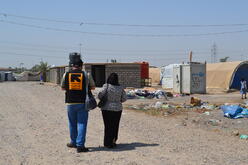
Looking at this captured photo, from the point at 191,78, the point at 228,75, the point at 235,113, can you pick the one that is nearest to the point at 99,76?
the point at 228,75

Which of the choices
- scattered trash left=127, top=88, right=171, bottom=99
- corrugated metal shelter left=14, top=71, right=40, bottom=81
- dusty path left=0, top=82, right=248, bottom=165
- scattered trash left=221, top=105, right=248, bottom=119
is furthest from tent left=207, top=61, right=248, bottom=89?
corrugated metal shelter left=14, top=71, right=40, bottom=81

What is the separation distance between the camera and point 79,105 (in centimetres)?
673

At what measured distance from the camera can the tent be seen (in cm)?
3294

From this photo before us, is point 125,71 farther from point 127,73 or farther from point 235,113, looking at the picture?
point 235,113

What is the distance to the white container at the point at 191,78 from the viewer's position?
25.8 m

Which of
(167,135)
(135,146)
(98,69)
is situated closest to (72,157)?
(135,146)

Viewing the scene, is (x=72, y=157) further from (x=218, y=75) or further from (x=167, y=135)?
(x=218, y=75)

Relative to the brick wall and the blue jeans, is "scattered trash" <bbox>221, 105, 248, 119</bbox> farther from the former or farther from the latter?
the brick wall

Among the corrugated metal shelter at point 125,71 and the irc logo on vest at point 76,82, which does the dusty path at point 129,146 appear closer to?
the irc logo on vest at point 76,82

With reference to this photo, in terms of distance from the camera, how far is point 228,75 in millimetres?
33531

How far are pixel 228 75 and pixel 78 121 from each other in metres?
29.0

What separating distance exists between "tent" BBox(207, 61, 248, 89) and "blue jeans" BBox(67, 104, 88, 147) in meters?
27.9

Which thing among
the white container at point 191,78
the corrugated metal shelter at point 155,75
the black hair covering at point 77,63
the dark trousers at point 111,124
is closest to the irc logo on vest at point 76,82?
the black hair covering at point 77,63

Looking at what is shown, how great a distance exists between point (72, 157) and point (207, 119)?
7074 mm
